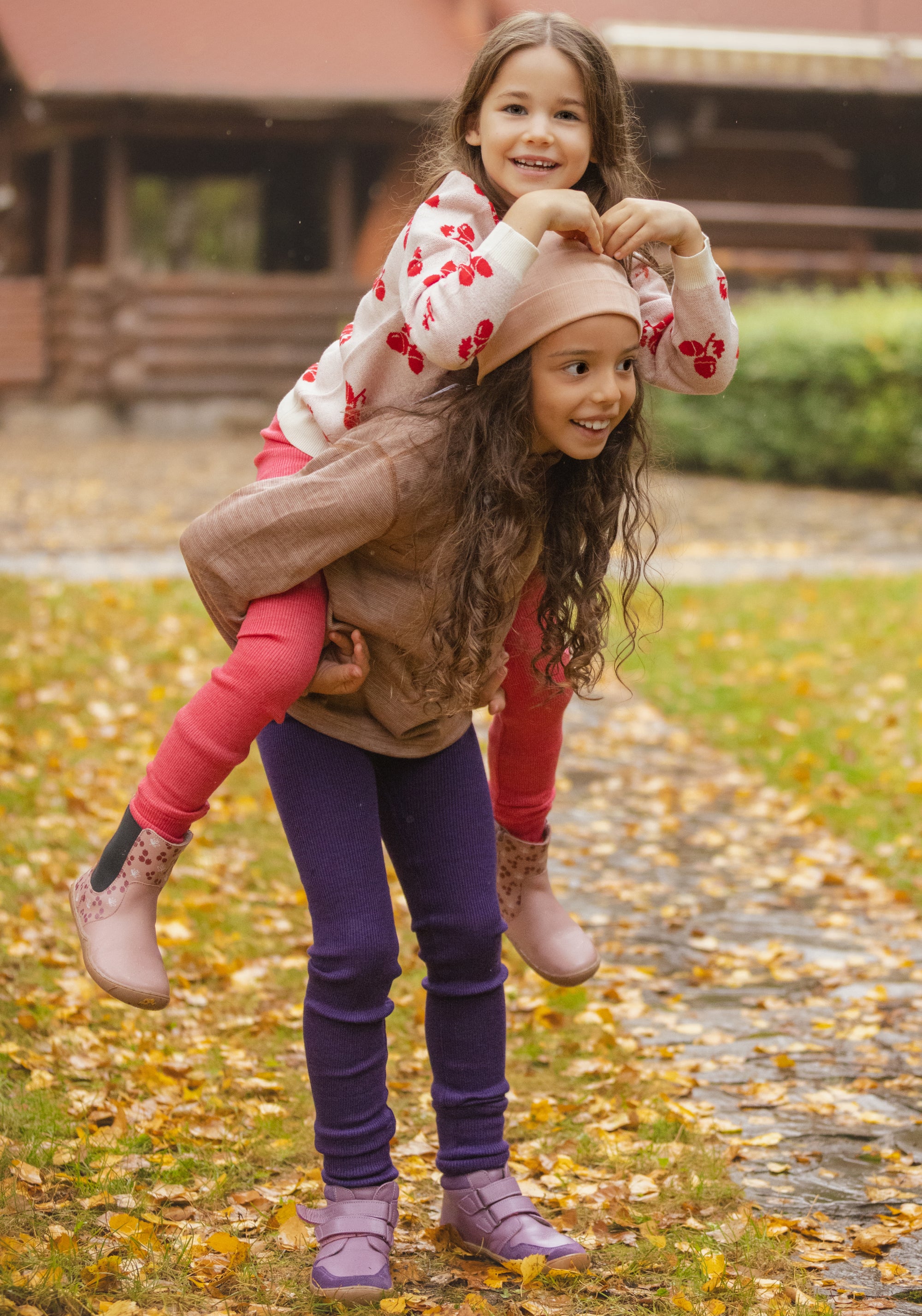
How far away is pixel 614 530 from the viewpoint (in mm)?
2346

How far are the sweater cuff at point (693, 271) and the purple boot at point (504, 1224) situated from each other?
4.93 feet

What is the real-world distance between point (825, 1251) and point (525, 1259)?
618mm

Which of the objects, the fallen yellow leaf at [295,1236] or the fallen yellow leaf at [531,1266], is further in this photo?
the fallen yellow leaf at [295,1236]

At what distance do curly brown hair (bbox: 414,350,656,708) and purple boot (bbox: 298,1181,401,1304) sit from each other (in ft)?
2.72

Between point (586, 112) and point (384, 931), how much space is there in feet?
4.23

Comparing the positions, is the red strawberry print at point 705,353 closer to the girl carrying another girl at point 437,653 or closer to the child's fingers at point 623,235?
the girl carrying another girl at point 437,653

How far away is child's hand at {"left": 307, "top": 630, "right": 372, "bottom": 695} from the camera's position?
2.24 m

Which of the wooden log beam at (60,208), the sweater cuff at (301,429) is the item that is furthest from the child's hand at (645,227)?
the wooden log beam at (60,208)

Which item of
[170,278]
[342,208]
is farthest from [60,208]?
[342,208]

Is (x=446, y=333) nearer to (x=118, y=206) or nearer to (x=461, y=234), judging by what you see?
(x=461, y=234)

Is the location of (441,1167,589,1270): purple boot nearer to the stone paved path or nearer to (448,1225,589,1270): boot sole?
(448,1225,589,1270): boot sole

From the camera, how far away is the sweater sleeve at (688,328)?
2.16 metres

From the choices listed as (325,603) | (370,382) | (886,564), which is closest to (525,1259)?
(325,603)

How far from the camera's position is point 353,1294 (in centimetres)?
229
